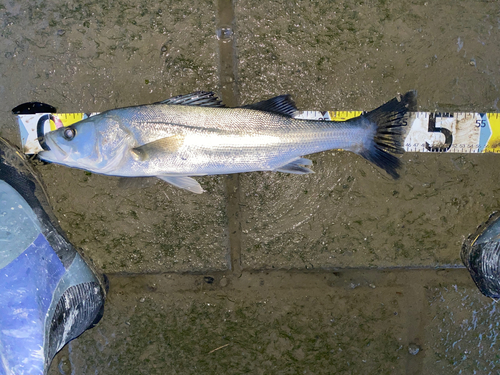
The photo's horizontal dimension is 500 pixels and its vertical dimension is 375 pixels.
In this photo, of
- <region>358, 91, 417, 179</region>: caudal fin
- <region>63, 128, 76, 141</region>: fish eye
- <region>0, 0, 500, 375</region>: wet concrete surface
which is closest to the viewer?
<region>63, 128, 76, 141</region>: fish eye

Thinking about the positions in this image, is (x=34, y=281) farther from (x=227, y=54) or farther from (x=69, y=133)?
(x=227, y=54)

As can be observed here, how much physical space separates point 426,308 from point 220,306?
163cm

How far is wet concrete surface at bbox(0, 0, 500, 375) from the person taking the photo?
228 cm

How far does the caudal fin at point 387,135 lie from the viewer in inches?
79.7

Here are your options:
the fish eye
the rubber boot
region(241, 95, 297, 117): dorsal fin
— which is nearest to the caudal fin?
region(241, 95, 297, 117): dorsal fin

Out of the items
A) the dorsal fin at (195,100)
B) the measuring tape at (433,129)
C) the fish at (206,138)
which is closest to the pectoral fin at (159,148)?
the fish at (206,138)

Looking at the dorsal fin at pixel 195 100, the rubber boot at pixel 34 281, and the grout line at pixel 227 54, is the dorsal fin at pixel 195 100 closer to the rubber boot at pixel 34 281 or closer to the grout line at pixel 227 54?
the grout line at pixel 227 54

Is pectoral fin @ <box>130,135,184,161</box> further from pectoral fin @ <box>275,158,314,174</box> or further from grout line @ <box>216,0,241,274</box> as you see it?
pectoral fin @ <box>275,158,314,174</box>

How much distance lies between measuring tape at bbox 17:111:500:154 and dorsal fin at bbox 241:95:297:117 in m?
0.27

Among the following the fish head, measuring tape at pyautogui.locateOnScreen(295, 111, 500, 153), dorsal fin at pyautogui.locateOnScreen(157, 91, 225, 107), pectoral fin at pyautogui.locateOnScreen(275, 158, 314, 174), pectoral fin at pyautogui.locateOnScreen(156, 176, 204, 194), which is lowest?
pectoral fin at pyautogui.locateOnScreen(156, 176, 204, 194)

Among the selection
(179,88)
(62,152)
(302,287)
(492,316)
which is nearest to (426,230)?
(492,316)

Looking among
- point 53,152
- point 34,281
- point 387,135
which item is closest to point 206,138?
point 53,152

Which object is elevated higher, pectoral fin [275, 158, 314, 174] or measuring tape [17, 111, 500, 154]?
measuring tape [17, 111, 500, 154]

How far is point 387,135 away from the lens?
204 cm
